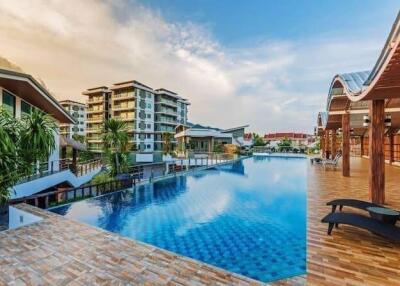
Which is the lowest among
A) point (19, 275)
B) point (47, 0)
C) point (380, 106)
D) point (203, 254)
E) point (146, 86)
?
point (203, 254)

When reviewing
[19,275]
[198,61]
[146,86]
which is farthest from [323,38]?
[146,86]

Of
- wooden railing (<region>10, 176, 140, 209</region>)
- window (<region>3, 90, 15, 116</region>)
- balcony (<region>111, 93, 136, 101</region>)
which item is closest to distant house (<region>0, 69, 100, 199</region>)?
window (<region>3, 90, 15, 116</region>)

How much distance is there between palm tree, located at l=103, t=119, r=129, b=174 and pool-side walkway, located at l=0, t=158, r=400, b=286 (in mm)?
8926

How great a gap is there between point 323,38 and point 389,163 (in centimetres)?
1327

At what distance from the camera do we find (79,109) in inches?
2314

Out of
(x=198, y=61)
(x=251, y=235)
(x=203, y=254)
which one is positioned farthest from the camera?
(x=198, y=61)

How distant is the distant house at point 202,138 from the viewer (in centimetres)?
3334

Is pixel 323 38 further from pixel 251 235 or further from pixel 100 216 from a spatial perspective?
pixel 100 216

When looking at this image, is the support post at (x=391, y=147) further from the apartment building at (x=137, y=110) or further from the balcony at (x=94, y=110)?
the balcony at (x=94, y=110)

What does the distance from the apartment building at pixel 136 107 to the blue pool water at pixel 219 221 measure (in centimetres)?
2967

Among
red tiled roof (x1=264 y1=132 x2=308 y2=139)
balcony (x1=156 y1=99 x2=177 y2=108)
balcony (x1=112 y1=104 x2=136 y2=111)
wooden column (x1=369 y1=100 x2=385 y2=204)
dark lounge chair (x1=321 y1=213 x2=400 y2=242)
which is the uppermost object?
balcony (x1=156 y1=99 x2=177 y2=108)

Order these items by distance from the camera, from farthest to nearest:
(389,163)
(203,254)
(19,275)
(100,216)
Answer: (389,163), (100,216), (203,254), (19,275)

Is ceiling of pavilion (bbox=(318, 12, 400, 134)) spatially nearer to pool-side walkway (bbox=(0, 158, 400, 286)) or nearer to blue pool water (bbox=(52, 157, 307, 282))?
pool-side walkway (bbox=(0, 158, 400, 286))

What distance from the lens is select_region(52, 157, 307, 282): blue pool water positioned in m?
6.01
